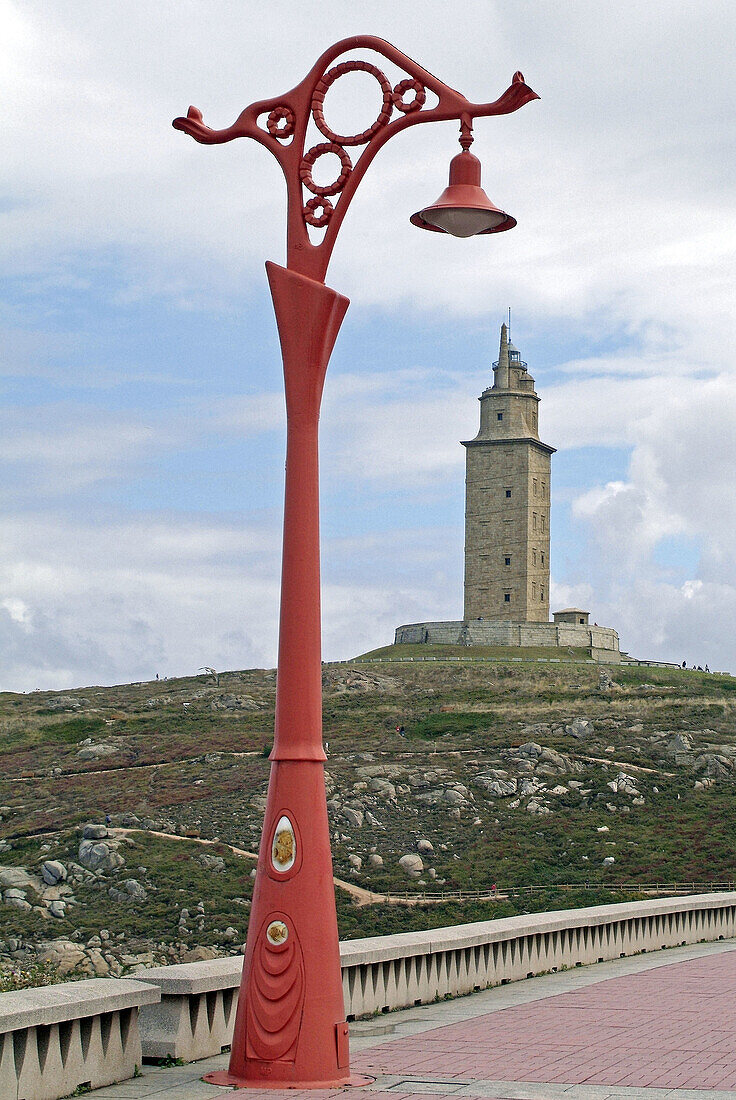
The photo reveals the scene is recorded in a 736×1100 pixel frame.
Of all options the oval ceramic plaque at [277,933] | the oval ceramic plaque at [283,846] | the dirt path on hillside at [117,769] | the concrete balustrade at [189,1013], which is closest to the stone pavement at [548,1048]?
the concrete balustrade at [189,1013]

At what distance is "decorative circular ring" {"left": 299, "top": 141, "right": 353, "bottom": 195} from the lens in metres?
9.23

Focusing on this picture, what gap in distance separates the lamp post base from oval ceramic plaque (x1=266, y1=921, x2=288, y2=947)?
789 millimetres

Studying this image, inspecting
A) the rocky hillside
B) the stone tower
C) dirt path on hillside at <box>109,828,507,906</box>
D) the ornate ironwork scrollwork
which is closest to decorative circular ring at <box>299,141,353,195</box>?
the ornate ironwork scrollwork

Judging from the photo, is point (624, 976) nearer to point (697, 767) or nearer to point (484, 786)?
point (484, 786)

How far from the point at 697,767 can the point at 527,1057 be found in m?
40.0

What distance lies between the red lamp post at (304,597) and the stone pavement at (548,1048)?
42 cm

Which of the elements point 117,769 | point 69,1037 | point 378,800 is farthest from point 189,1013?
point 117,769

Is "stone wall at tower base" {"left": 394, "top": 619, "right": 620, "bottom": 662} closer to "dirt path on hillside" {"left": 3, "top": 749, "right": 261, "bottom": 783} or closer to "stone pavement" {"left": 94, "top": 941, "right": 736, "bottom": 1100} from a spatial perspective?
"dirt path on hillside" {"left": 3, "top": 749, "right": 261, "bottom": 783}

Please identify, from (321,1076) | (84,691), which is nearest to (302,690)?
(321,1076)

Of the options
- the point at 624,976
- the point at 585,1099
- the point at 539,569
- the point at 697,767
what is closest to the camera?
the point at 585,1099

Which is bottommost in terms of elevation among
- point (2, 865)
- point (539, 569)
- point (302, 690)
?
point (2, 865)

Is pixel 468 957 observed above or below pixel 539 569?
below

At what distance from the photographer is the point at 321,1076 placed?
8.24 m

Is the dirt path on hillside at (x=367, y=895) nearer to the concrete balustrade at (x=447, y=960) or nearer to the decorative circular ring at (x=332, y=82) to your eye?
the concrete balustrade at (x=447, y=960)
